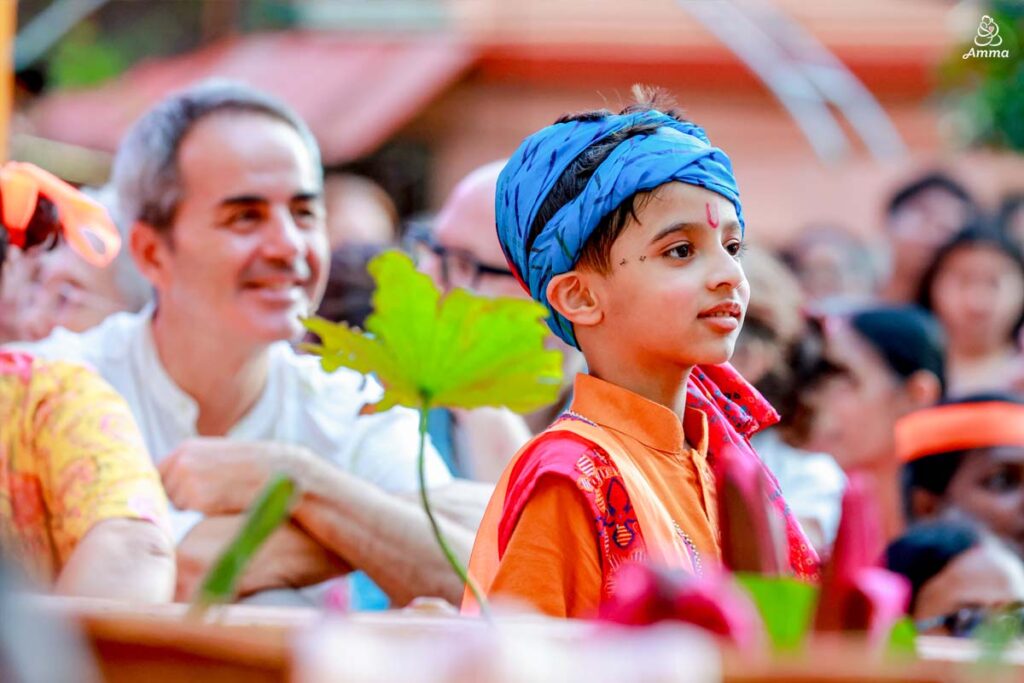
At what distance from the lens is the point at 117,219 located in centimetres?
359

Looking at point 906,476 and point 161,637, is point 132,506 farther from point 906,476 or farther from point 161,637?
point 906,476

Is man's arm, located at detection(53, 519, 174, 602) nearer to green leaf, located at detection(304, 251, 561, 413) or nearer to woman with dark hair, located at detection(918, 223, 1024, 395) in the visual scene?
green leaf, located at detection(304, 251, 561, 413)

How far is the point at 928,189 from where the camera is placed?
6.80m

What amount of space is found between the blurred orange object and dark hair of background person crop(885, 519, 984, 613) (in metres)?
1.83

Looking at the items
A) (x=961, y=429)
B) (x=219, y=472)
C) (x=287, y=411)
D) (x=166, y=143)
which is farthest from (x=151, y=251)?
(x=961, y=429)

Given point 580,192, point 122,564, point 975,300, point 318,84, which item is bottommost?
point 122,564

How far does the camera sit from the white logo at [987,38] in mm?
6289

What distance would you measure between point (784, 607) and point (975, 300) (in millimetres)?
5097

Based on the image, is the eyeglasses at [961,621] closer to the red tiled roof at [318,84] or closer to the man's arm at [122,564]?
the man's arm at [122,564]

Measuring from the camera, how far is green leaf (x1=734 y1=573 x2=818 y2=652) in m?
1.15

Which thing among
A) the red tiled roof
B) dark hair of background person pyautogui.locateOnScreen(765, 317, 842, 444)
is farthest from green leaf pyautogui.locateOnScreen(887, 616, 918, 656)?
the red tiled roof

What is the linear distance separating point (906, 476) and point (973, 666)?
11.6 feet

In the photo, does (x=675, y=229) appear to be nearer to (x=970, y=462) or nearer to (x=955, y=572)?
(x=955, y=572)

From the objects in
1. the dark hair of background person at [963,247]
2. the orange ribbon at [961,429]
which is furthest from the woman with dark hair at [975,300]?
the orange ribbon at [961,429]
